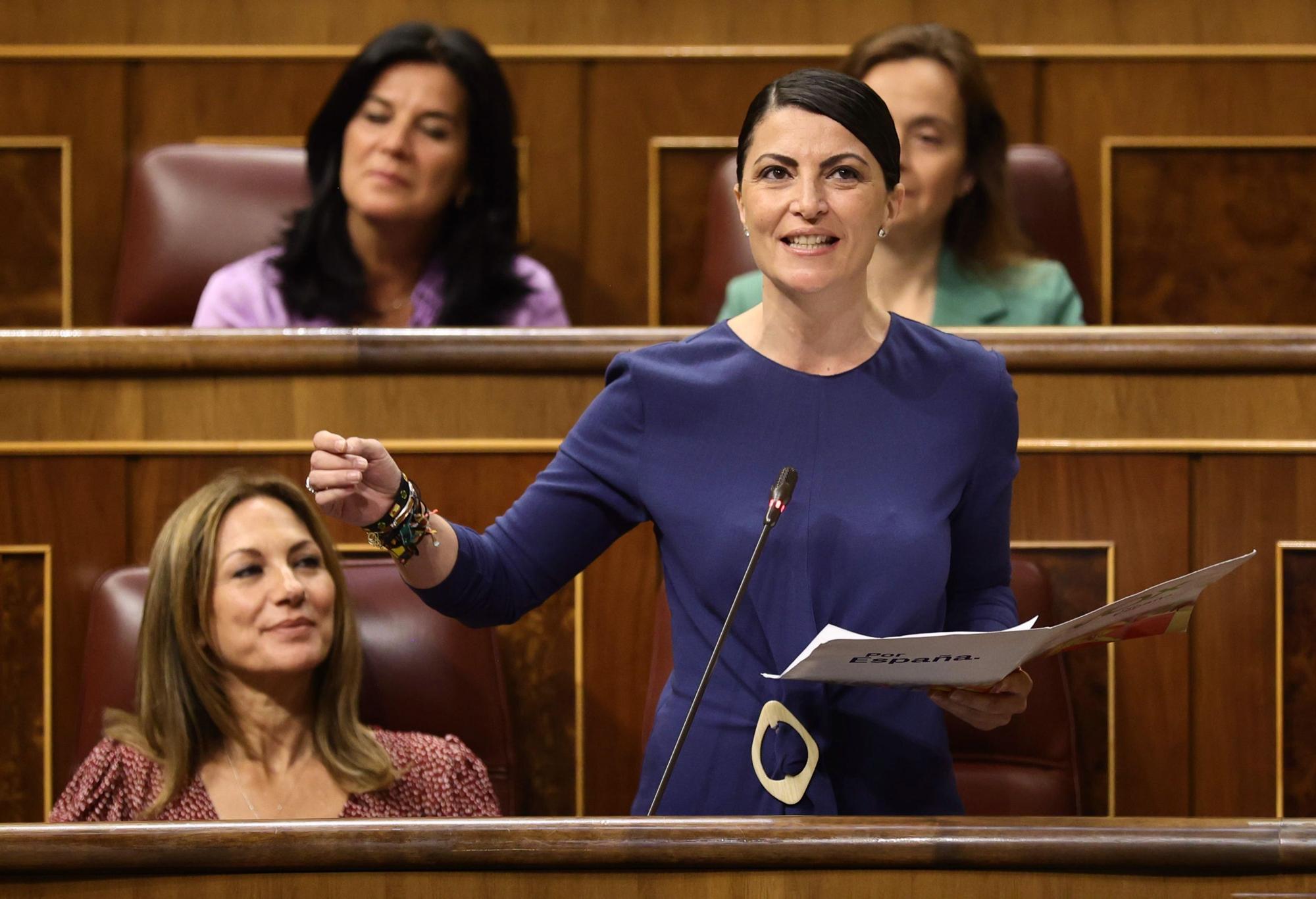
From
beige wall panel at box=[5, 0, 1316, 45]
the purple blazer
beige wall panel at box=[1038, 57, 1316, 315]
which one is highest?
beige wall panel at box=[5, 0, 1316, 45]

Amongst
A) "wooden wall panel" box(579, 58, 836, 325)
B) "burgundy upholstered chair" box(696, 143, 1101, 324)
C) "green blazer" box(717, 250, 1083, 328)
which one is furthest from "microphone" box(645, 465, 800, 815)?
"wooden wall panel" box(579, 58, 836, 325)

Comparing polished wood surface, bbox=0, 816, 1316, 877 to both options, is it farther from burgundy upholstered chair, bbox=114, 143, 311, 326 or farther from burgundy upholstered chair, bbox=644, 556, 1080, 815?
burgundy upholstered chair, bbox=114, 143, 311, 326

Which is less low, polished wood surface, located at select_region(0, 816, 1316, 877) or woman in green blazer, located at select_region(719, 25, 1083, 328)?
woman in green blazer, located at select_region(719, 25, 1083, 328)

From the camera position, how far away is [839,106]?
577 mm

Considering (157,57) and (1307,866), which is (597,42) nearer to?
(157,57)

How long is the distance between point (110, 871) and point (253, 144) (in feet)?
2.88

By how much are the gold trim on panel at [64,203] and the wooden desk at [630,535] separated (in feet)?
1.38

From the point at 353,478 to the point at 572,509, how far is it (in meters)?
0.11

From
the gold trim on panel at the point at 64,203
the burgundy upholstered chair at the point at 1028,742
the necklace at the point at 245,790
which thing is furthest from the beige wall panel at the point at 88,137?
the burgundy upholstered chair at the point at 1028,742

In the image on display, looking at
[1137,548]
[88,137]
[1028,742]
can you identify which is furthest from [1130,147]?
[88,137]

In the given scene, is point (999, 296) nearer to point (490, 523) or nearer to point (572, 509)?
point (490, 523)

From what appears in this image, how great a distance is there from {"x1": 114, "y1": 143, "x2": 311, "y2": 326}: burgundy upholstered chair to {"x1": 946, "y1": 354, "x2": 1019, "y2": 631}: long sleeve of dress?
0.70 meters

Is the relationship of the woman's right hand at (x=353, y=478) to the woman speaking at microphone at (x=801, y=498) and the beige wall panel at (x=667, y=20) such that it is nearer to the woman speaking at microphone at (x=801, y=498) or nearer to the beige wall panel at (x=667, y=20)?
the woman speaking at microphone at (x=801, y=498)

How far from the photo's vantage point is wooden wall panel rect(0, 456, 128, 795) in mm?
846
